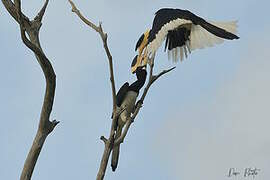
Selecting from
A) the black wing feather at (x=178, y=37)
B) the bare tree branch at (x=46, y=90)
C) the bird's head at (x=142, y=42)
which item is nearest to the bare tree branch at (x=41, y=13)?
the bare tree branch at (x=46, y=90)

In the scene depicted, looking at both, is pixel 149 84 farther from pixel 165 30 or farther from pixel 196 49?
pixel 196 49

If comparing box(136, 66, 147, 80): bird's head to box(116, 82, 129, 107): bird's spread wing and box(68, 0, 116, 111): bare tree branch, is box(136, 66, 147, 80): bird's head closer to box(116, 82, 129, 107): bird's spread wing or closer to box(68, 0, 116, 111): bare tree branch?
box(116, 82, 129, 107): bird's spread wing

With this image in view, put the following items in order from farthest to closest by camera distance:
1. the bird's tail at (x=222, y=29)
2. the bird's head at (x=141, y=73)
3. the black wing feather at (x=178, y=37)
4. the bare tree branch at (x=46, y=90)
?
1. the bird's head at (x=141, y=73)
2. the black wing feather at (x=178, y=37)
3. the bird's tail at (x=222, y=29)
4. the bare tree branch at (x=46, y=90)

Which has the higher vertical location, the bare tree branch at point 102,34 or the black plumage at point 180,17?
the black plumage at point 180,17

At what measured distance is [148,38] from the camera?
323 cm

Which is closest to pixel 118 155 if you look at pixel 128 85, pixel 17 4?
pixel 128 85

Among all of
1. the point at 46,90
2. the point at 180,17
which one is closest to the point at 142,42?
the point at 180,17

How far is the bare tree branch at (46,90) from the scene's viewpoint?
3068 mm

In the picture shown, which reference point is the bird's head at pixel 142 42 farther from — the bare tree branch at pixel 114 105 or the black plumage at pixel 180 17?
the bare tree branch at pixel 114 105

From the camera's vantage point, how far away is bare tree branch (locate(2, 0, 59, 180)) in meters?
3.07

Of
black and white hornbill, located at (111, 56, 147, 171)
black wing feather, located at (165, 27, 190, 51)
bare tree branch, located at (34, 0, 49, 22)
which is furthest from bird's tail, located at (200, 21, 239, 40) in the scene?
bare tree branch, located at (34, 0, 49, 22)

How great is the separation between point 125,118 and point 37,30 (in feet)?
2.72

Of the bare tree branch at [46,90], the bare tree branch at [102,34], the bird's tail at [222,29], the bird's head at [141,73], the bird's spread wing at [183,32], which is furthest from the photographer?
the bird's head at [141,73]

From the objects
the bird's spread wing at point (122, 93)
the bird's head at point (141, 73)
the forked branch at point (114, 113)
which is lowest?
the forked branch at point (114, 113)
